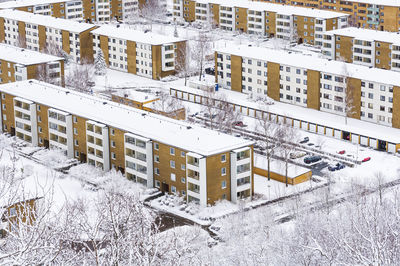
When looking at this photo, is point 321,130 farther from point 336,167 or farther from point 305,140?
point 336,167

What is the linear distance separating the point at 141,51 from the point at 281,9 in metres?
20.6

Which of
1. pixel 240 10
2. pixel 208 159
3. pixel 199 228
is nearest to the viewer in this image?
pixel 199 228

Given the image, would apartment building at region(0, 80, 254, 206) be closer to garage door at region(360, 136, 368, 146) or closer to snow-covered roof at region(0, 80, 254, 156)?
snow-covered roof at region(0, 80, 254, 156)

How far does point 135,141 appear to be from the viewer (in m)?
40.3

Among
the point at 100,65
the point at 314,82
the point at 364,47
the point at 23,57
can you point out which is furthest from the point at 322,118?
the point at 23,57

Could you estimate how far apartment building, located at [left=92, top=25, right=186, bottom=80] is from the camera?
64.6 m

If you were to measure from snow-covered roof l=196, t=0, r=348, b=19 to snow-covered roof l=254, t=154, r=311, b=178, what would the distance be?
3408 centimetres

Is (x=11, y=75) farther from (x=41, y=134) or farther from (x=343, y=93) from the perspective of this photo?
(x=343, y=93)

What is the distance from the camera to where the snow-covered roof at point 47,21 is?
70562 millimetres

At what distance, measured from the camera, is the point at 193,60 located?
68.9 meters

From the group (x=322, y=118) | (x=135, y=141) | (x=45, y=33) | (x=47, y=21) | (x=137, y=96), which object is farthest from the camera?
(x=47, y=21)

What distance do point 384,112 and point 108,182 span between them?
2211 cm

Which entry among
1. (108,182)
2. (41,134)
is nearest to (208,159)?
(108,182)

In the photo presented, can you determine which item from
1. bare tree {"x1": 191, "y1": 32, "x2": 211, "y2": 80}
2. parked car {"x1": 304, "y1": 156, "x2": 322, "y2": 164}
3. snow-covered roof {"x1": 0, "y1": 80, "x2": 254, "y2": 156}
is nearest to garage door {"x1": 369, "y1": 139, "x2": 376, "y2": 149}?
parked car {"x1": 304, "y1": 156, "x2": 322, "y2": 164}
